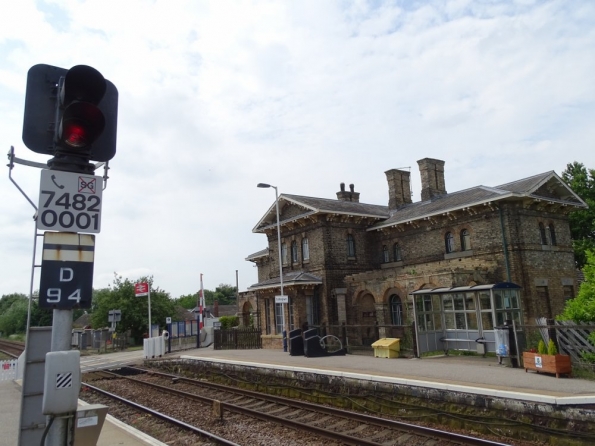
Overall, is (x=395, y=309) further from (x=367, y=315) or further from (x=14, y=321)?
(x=14, y=321)

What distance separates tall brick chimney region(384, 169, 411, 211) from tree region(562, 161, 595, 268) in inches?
504

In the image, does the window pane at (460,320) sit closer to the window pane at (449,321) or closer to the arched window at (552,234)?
the window pane at (449,321)

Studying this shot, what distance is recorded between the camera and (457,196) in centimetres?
2578

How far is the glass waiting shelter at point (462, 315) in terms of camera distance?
17000 millimetres

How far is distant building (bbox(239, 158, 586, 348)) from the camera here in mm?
21625

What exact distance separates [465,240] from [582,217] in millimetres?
16128

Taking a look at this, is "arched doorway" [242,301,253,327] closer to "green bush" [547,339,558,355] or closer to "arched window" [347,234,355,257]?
"arched window" [347,234,355,257]

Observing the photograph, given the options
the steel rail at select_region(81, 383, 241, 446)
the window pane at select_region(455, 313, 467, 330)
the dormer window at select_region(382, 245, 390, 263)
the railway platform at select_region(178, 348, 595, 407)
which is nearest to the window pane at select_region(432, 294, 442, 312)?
the window pane at select_region(455, 313, 467, 330)

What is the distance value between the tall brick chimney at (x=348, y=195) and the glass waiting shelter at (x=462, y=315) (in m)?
16.0

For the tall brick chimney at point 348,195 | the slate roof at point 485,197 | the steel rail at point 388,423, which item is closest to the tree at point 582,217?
the slate roof at point 485,197

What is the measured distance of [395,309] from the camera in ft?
80.6

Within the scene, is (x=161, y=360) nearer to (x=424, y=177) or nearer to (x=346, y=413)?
(x=346, y=413)

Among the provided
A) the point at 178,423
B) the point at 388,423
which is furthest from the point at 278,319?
the point at 388,423

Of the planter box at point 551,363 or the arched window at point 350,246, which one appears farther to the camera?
the arched window at point 350,246
